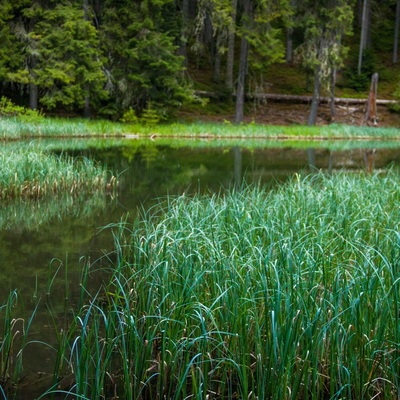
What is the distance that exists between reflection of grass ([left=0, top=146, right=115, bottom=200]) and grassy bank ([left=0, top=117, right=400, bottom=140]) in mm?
12121

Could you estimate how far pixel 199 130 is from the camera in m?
25.6

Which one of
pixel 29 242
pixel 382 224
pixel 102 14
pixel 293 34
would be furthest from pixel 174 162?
pixel 293 34

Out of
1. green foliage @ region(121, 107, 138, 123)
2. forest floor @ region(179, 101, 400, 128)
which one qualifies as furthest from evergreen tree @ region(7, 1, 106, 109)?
forest floor @ region(179, 101, 400, 128)

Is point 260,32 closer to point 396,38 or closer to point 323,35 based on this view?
point 323,35

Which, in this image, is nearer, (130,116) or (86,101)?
(130,116)

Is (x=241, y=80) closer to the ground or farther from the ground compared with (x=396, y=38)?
closer to the ground

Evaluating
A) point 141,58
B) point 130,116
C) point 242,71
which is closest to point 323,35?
point 242,71

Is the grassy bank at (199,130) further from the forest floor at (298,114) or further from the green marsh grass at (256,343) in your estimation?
the green marsh grass at (256,343)

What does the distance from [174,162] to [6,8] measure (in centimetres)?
1273

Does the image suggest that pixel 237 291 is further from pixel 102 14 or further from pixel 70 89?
pixel 102 14

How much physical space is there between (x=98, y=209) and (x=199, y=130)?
17.4 metres

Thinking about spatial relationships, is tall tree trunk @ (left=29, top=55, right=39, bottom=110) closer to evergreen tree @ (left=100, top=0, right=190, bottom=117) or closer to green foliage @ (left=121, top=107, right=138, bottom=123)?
evergreen tree @ (left=100, top=0, right=190, bottom=117)

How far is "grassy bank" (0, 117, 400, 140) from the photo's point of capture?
2219cm

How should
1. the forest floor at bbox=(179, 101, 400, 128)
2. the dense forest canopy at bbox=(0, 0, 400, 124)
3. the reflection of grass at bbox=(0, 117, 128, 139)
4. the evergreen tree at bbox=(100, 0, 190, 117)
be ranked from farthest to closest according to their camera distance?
1. the forest floor at bbox=(179, 101, 400, 128)
2. the evergreen tree at bbox=(100, 0, 190, 117)
3. the dense forest canopy at bbox=(0, 0, 400, 124)
4. the reflection of grass at bbox=(0, 117, 128, 139)
